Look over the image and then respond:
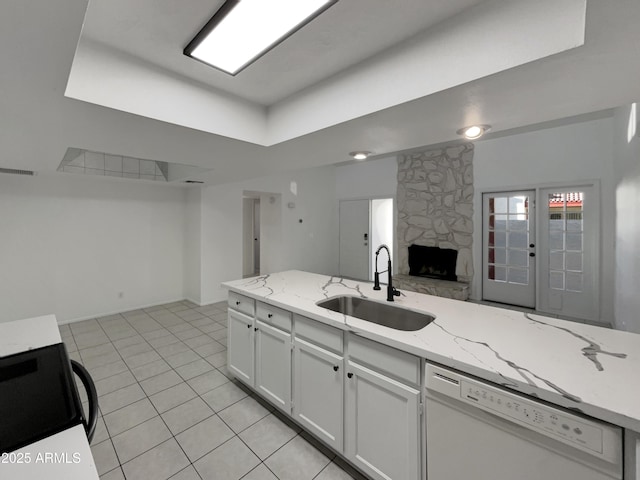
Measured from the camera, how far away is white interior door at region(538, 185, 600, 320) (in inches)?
153

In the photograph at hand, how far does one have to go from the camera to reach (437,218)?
516 centimetres

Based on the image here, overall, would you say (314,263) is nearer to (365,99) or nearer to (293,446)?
(293,446)

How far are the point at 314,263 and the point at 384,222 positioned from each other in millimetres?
1980

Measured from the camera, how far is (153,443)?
177 cm

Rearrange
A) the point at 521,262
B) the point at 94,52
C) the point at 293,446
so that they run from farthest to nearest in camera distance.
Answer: the point at 521,262
the point at 293,446
the point at 94,52

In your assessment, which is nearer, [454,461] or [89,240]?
[454,461]

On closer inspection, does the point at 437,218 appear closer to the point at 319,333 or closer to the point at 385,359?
the point at 319,333

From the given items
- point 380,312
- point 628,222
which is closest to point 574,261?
point 628,222

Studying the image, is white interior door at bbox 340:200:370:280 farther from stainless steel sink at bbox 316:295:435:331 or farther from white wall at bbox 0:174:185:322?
stainless steel sink at bbox 316:295:435:331

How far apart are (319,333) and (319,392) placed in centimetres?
36

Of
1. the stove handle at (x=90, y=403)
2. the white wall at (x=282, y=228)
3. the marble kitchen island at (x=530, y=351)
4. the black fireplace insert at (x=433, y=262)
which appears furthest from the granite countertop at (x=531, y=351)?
the black fireplace insert at (x=433, y=262)

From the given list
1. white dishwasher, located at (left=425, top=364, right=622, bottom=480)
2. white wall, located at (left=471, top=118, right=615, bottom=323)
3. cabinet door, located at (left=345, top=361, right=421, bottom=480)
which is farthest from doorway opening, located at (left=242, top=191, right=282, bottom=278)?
white dishwasher, located at (left=425, top=364, right=622, bottom=480)

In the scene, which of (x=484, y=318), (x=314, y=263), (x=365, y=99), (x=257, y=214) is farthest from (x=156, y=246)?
(x=484, y=318)

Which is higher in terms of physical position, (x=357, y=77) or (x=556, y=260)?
(x=357, y=77)
